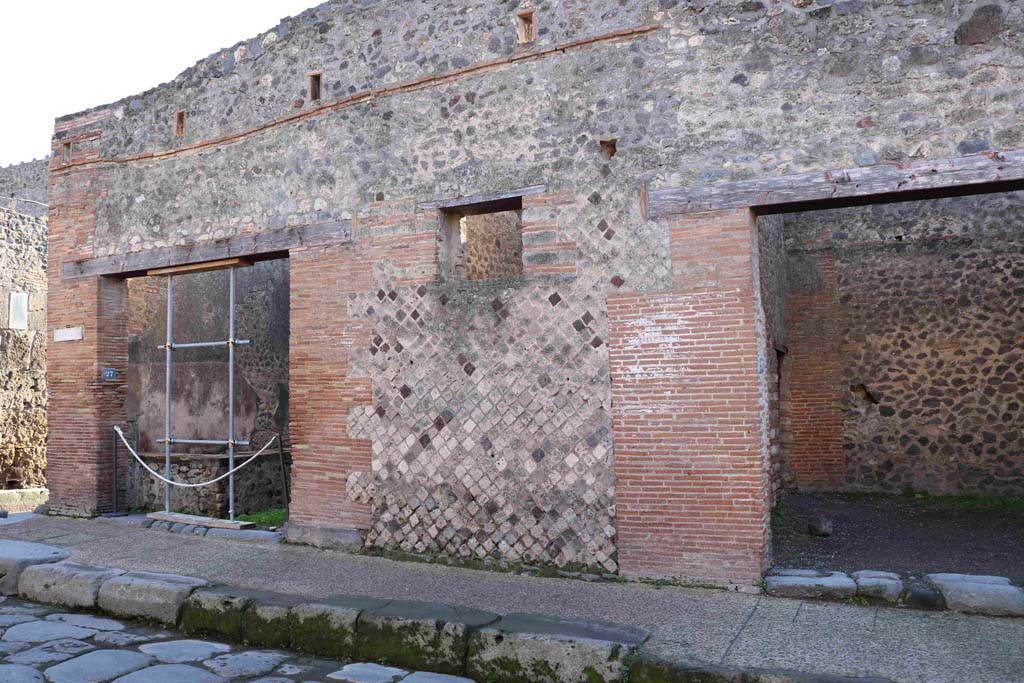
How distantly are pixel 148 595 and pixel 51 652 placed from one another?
778mm

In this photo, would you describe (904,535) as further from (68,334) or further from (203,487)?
(68,334)

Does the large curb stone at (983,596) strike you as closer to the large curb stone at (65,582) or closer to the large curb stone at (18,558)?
the large curb stone at (65,582)

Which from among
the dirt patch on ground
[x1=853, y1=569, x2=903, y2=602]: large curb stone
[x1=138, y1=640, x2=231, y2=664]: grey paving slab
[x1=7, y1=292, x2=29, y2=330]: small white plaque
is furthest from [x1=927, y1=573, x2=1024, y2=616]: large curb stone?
[x1=7, y1=292, x2=29, y2=330]: small white plaque

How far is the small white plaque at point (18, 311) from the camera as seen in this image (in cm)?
1373

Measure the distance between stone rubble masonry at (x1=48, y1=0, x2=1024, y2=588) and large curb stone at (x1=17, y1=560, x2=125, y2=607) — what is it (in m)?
1.83

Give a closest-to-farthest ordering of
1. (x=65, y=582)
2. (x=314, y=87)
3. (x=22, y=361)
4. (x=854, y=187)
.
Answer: (x=854, y=187) → (x=65, y=582) → (x=314, y=87) → (x=22, y=361)

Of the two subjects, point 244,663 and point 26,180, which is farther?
point 26,180

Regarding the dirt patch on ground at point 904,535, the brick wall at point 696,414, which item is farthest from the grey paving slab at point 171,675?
the dirt patch on ground at point 904,535

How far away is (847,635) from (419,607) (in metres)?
2.46

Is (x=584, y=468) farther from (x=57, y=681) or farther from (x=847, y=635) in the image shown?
(x=57, y=681)

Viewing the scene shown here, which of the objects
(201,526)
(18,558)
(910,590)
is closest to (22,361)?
(201,526)

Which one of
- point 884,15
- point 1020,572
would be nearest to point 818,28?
point 884,15

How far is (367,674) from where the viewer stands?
4.27 metres

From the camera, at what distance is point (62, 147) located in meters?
9.20
